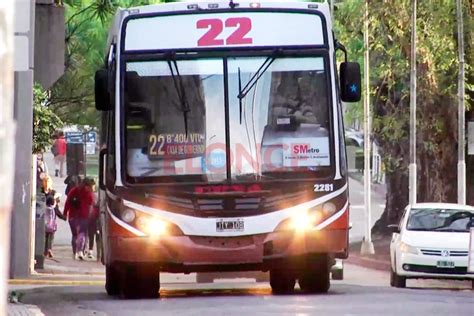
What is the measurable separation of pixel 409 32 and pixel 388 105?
4.12 meters

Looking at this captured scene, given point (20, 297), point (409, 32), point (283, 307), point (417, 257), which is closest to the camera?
point (283, 307)

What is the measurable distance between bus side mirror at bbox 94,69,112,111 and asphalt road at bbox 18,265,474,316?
212 centimetres

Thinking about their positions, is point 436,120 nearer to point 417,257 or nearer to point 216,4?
point 417,257

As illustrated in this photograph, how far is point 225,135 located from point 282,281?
2.58m

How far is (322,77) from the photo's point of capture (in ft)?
48.2

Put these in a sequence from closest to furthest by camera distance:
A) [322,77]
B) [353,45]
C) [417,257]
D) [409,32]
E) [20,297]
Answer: [322,77] → [20,297] → [417,257] → [409,32] → [353,45]

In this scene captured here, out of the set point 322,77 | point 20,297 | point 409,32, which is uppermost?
point 409,32

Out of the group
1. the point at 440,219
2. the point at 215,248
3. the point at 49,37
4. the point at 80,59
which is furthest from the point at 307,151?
the point at 80,59

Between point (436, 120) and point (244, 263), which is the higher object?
point (436, 120)

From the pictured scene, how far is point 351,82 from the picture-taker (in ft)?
47.9

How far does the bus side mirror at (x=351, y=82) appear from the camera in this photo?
14516mm

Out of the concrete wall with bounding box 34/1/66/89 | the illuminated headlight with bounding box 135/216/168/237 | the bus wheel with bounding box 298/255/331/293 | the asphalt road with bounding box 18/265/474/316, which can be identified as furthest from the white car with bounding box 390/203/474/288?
the illuminated headlight with bounding box 135/216/168/237

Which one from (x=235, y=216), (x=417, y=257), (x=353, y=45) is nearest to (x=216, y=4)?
(x=235, y=216)

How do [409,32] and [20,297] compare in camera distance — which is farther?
[409,32]
